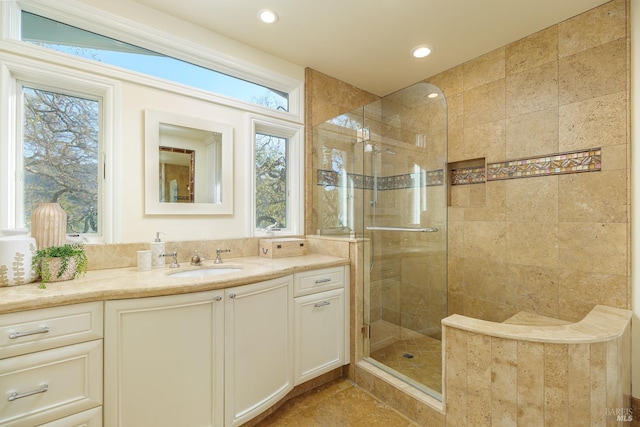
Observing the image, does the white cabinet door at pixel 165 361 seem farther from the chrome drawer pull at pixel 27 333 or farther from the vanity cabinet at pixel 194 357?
the chrome drawer pull at pixel 27 333

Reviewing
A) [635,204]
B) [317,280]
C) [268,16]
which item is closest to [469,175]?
[635,204]

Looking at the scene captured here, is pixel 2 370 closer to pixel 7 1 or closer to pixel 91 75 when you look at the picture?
pixel 91 75

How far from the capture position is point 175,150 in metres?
1.97

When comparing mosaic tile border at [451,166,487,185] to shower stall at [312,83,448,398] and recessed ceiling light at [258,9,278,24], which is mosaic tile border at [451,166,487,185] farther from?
recessed ceiling light at [258,9,278,24]

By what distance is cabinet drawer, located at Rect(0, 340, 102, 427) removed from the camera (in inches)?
40.4

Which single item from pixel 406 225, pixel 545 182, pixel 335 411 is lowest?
pixel 335 411

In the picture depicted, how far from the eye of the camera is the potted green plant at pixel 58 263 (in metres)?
1.31

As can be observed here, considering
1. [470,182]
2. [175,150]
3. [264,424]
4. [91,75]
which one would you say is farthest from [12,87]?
[470,182]

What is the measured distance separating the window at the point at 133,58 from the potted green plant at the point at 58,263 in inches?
47.1

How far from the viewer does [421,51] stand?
2.37 metres

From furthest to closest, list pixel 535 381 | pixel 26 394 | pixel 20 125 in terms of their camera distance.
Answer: pixel 20 125
pixel 535 381
pixel 26 394

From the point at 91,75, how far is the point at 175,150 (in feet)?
1.98

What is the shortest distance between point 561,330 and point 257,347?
5.02 feet

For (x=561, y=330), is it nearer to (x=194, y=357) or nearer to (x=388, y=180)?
(x=388, y=180)
